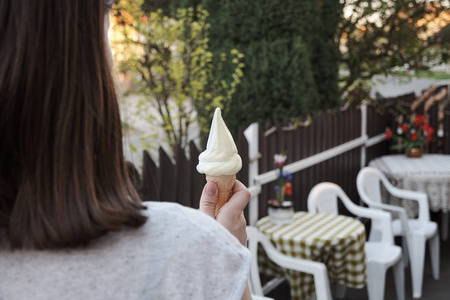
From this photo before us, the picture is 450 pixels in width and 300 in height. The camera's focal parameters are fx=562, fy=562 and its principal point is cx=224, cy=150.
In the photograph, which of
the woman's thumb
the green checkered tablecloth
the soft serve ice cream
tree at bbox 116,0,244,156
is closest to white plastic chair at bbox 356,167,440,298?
the green checkered tablecloth

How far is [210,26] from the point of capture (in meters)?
5.53

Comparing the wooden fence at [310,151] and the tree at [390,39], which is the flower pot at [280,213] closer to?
the wooden fence at [310,151]

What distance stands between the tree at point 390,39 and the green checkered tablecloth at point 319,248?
3.90m

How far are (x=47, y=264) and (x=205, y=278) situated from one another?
0.20 m

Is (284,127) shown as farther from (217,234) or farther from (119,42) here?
(217,234)

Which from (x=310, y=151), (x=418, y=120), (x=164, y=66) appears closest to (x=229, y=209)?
(x=164, y=66)

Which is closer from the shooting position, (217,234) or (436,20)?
(217,234)

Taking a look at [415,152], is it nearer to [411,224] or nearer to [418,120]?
[418,120]

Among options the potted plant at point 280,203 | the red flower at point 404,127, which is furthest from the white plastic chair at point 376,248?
the red flower at point 404,127

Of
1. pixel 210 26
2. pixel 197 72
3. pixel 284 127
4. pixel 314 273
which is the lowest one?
pixel 314 273

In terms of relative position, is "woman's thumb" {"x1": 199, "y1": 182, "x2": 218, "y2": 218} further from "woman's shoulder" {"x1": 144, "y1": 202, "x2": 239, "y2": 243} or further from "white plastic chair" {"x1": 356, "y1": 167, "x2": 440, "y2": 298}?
"white plastic chair" {"x1": 356, "y1": 167, "x2": 440, "y2": 298}

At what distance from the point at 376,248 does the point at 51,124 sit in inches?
156

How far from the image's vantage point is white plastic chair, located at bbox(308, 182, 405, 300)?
406cm

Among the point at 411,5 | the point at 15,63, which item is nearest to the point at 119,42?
the point at 15,63
